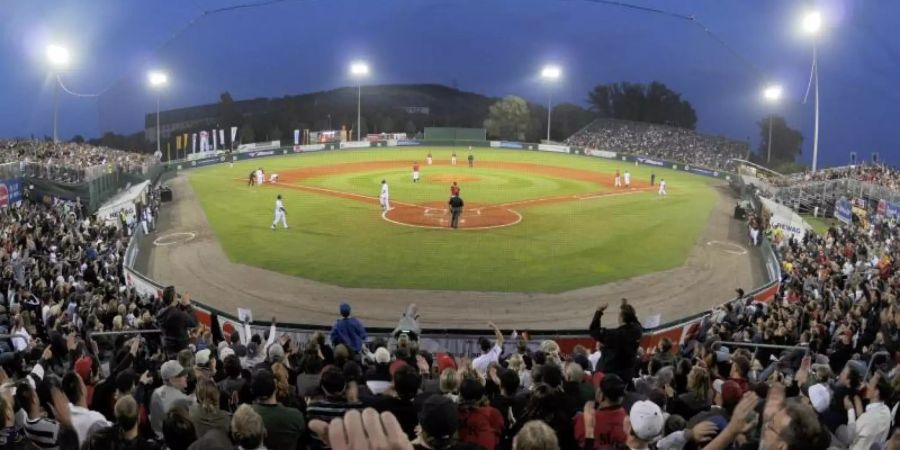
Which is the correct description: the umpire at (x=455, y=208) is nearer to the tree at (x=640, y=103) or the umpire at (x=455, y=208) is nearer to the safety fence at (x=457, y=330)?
the safety fence at (x=457, y=330)

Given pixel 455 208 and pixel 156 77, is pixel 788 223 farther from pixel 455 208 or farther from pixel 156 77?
pixel 156 77

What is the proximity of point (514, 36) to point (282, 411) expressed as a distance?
135 meters

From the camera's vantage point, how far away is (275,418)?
5.68 meters

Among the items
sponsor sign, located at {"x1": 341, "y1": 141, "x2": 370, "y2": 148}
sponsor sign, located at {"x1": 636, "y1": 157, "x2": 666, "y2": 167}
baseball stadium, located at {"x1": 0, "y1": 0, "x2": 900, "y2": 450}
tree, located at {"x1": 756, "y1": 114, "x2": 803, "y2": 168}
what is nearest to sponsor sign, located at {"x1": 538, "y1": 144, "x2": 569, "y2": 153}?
baseball stadium, located at {"x1": 0, "y1": 0, "x2": 900, "y2": 450}

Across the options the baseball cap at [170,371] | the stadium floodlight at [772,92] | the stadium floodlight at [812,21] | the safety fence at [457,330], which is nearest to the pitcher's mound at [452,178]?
the stadium floodlight at [812,21]

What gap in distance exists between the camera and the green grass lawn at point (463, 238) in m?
24.2

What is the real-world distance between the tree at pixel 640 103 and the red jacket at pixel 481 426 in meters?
94.4

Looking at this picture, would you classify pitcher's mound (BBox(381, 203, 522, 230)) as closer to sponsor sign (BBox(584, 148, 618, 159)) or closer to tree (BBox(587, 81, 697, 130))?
sponsor sign (BBox(584, 148, 618, 159))

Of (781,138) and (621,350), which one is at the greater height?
(781,138)

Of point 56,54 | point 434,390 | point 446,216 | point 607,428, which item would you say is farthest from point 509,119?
point 607,428

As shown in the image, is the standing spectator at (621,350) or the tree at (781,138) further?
the tree at (781,138)

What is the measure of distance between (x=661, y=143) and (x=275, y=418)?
7562 cm

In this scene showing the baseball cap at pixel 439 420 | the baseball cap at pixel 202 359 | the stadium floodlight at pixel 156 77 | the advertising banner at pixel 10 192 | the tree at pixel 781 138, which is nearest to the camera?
the baseball cap at pixel 439 420

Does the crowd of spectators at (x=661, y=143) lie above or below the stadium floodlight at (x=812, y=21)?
below
